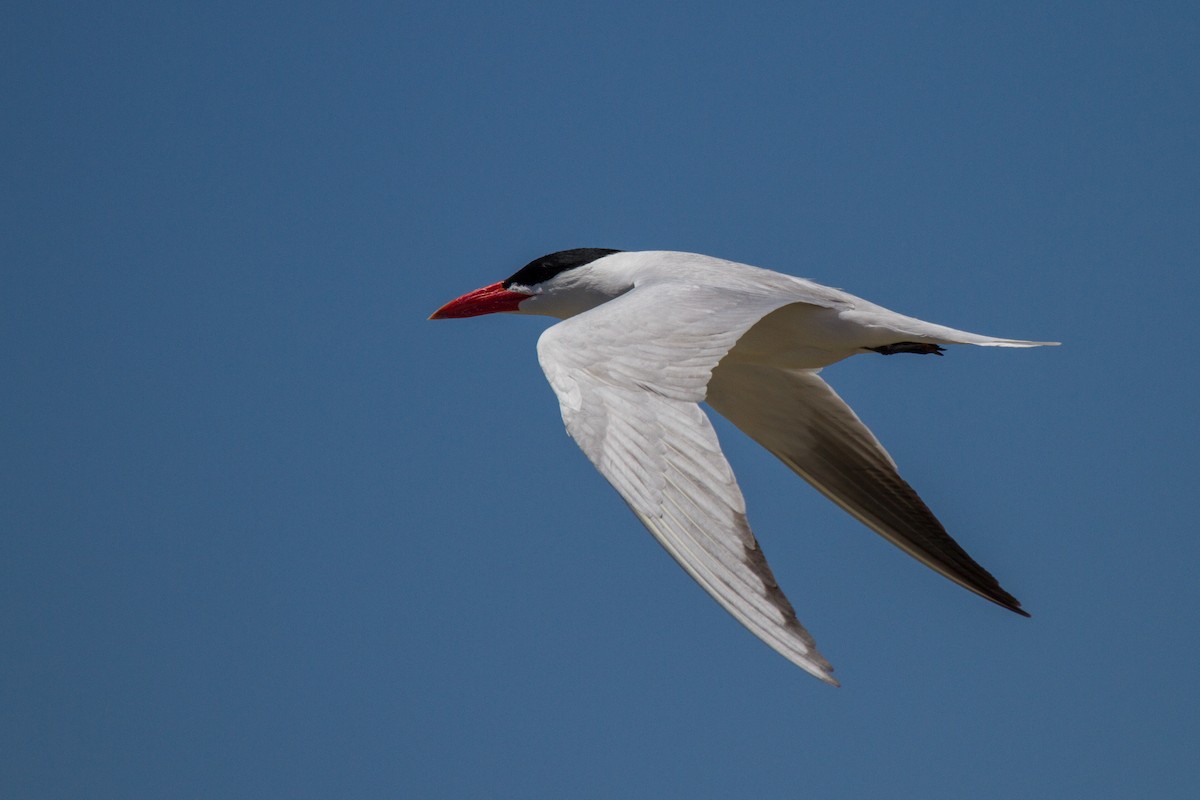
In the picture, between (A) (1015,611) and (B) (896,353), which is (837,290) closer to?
(B) (896,353)

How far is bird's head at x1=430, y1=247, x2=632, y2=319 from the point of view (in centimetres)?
786

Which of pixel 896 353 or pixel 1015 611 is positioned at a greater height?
pixel 896 353

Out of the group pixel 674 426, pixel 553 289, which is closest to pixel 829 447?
pixel 553 289

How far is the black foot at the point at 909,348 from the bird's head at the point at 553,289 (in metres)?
1.49

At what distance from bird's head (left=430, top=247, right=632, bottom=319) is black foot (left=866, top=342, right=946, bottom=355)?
58.5 inches

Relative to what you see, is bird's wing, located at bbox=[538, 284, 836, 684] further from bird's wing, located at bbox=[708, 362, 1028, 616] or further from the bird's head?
bird's wing, located at bbox=[708, 362, 1028, 616]

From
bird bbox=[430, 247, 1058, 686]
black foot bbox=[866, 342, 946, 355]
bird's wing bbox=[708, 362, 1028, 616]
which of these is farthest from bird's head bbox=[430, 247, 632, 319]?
black foot bbox=[866, 342, 946, 355]

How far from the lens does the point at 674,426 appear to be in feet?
16.5

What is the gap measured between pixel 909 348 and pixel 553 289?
2144mm

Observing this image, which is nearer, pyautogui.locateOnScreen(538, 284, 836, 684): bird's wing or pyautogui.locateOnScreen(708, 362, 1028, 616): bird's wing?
pyautogui.locateOnScreen(538, 284, 836, 684): bird's wing

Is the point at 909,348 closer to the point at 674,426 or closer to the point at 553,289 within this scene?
the point at 553,289

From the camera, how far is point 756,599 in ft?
14.6

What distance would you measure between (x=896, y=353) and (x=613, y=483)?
3.17 meters

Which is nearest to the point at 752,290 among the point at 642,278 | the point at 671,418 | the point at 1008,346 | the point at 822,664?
the point at 642,278
